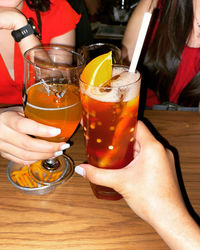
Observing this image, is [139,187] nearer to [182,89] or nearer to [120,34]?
[182,89]

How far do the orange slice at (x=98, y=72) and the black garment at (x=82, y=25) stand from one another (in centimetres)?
136

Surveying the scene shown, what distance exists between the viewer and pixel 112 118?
763mm

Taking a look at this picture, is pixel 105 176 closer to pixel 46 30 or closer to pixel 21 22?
pixel 21 22

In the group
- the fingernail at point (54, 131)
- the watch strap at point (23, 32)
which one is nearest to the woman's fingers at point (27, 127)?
the fingernail at point (54, 131)

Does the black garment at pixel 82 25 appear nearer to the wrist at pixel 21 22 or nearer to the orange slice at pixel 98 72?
the wrist at pixel 21 22

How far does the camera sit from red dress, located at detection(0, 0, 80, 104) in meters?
1.68

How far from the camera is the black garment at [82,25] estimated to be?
2000mm

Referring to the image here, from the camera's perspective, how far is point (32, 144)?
857 mm

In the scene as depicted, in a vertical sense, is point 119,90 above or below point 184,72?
above

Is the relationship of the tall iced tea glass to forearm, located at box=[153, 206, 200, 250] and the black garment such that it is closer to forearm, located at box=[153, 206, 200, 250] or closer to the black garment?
forearm, located at box=[153, 206, 200, 250]

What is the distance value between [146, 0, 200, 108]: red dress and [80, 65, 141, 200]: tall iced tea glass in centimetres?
129

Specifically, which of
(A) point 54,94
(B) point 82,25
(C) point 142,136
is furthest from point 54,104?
(B) point 82,25

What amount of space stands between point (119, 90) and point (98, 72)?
0.09 meters

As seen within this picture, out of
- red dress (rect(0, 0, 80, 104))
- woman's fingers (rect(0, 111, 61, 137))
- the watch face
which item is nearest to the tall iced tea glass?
woman's fingers (rect(0, 111, 61, 137))
